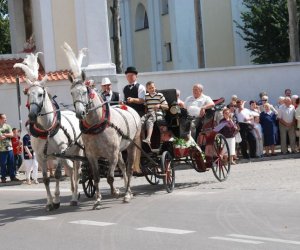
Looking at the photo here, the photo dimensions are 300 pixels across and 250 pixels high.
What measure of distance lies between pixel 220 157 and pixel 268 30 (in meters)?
28.4

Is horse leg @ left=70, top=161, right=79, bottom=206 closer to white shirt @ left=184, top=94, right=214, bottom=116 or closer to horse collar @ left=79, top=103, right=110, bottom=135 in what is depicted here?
horse collar @ left=79, top=103, right=110, bottom=135

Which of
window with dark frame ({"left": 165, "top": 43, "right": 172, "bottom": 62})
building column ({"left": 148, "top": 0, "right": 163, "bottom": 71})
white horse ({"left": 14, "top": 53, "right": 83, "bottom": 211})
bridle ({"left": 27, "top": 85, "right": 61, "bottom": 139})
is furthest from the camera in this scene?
building column ({"left": 148, "top": 0, "right": 163, "bottom": 71})

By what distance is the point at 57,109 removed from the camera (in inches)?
595

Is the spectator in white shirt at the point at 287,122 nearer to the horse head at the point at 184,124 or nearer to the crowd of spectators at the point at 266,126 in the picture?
the crowd of spectators at the point at 266,126

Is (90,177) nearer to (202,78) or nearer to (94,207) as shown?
(94,207)

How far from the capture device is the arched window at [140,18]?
53419mm

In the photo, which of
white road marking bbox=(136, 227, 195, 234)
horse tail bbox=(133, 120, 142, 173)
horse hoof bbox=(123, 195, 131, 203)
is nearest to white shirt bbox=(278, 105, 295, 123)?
horse tail bbox=(133, 120, 142, 173)

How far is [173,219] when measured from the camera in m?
12.6

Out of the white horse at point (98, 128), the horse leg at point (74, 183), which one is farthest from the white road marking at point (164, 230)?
the horse leg at point (74, 183)

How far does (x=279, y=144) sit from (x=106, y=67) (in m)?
6.22

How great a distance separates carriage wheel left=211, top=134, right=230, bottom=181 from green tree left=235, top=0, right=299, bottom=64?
26994mm

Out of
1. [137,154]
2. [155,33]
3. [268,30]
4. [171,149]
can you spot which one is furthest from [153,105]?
[155,33]

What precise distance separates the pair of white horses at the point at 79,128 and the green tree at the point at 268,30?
1191 inches

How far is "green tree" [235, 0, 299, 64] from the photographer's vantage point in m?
44.6
